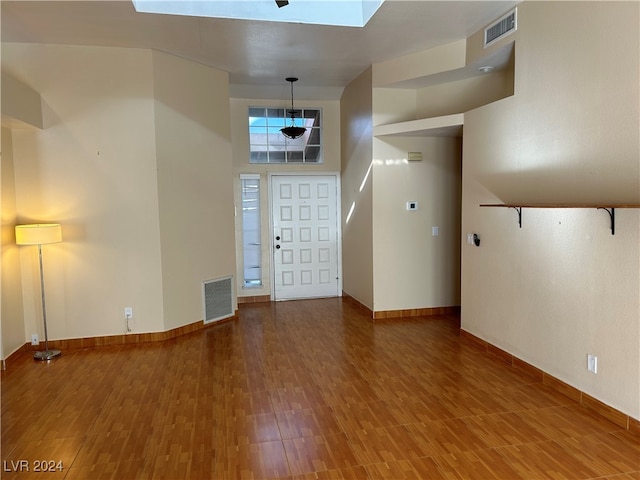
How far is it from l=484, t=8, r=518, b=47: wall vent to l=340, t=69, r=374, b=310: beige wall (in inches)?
65.2

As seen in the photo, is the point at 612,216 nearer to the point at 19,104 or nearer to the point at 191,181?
the point at 191,181

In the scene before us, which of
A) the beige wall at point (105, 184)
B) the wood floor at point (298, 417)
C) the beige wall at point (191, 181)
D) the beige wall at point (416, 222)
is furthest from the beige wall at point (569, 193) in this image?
the beige wall at point (105, 184)

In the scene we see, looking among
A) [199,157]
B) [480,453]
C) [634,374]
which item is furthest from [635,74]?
[199,157]

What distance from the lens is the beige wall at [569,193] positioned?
2.71 m

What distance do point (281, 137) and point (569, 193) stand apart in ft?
15.0

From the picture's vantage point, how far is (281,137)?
22.4ft

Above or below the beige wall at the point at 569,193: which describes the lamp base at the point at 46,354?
below

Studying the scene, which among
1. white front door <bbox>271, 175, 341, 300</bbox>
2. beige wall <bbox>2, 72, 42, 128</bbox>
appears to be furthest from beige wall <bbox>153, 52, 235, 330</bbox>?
white front door <bbox>271, 175, 341, 300</bbox>

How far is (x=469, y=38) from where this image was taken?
4.36 m

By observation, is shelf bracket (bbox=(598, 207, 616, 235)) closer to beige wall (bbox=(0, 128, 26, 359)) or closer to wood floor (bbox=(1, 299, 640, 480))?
wood floor (bbox=(1, 299, 640, 480))

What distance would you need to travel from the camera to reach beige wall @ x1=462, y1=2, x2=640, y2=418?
2711 millimetres

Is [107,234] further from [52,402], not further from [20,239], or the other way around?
[52,402]

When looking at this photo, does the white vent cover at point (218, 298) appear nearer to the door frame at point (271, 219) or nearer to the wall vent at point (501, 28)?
the door frame at point (271, 219)

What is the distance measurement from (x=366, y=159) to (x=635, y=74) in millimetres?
3315
